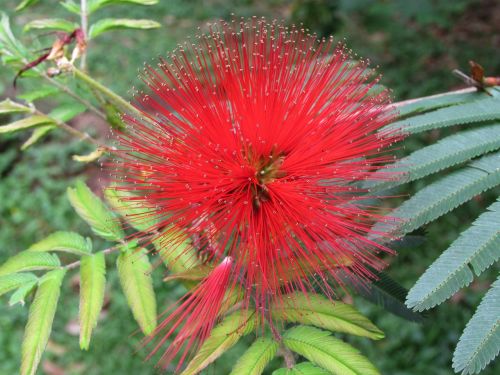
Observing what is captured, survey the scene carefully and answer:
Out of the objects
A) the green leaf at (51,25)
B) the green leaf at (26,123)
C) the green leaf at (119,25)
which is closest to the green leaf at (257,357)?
the green leaf at (26,123)

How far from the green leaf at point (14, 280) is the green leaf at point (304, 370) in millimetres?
772

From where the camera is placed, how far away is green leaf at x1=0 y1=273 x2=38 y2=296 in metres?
1.60

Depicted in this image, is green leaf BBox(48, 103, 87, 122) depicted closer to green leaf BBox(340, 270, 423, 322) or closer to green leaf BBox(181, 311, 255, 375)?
green leaf BBox(181, 311, 255, 375)

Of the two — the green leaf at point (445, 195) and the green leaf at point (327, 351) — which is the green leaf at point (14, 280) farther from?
the green leaf at point (445, 195)

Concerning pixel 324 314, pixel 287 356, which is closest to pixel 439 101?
pixel 324 314

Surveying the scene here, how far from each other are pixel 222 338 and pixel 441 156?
83cm

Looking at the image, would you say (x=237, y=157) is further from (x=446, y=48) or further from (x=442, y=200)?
(x=446, y=48)

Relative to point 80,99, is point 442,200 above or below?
below

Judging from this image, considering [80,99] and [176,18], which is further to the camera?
[176,18]

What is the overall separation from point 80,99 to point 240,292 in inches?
38.6

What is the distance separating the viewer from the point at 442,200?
5.15ft

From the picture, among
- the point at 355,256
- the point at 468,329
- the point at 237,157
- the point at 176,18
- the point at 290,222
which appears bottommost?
the point at 468,329

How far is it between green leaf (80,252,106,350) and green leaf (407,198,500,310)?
0.84m

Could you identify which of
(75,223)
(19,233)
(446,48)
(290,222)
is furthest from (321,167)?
(446,48)
